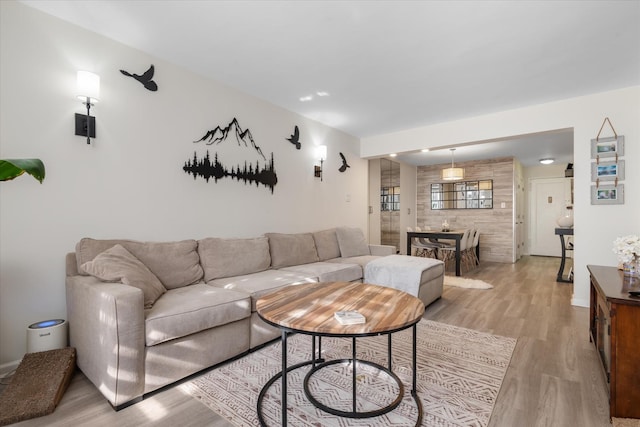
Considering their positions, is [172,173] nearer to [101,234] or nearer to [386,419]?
[101,234]

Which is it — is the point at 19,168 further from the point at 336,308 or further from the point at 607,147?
the point at 607,147

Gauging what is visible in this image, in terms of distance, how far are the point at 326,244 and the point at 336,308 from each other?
8.15 ft

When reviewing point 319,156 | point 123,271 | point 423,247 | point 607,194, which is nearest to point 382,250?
point 319,156

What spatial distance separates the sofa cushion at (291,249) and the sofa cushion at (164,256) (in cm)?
88

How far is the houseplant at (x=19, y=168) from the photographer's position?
1409 millimetres

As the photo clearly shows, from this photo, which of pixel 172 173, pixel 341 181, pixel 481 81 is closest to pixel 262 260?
pixel 172 173

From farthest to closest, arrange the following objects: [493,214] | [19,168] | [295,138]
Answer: [493,214] < [295,138] < [19,168]

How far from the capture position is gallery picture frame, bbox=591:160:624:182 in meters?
3.33

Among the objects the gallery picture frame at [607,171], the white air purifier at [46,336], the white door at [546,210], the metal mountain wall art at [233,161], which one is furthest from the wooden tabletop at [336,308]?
the white door at [546,210]

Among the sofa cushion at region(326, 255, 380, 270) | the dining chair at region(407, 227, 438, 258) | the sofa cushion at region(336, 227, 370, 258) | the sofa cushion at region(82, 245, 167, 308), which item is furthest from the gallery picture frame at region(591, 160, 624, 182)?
the sofa cushion at region(82, 245, 167, 308)

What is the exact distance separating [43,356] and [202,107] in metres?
2.33

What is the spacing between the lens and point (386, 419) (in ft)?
5.18

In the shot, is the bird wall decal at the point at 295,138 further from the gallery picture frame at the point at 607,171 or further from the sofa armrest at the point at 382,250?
the gallery picture frame at the point at 607,171

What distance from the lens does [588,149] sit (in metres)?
3.49
